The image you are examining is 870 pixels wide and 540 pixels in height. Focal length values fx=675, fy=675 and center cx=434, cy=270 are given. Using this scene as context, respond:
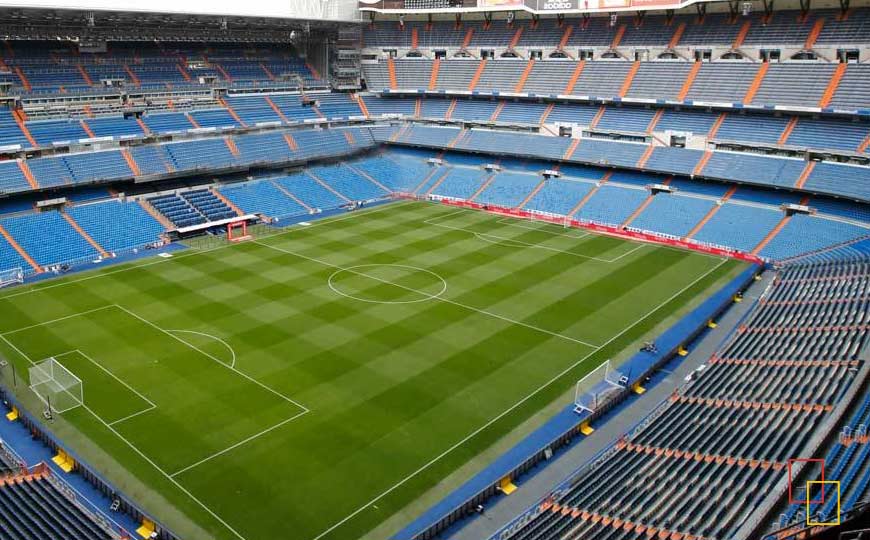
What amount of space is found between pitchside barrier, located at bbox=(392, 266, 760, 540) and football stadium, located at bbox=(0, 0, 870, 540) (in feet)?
0.36

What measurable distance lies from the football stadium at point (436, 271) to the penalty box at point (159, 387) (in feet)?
0.45

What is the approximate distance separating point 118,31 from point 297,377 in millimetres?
38631

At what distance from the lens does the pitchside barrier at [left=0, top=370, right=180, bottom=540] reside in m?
16.8

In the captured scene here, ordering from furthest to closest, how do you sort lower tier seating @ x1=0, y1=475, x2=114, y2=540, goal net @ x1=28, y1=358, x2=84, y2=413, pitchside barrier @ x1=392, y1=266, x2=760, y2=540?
goal net @ x1=28, y1=358, x2=84, y2=413, pitchside barrier @ x1=392, y1=266, x2=760, y2=540, lower tier seating @ x1=0, y1=475, x2=114, y2=540

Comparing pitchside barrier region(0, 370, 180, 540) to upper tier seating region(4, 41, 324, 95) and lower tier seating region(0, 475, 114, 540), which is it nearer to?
lower tier seating region(0, 475, 114, 540)

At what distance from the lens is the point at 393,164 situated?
58281 millimetres

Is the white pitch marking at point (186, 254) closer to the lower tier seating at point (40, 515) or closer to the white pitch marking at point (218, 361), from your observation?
the white pitch marking at point (218, 361)

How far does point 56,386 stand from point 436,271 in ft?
61.4

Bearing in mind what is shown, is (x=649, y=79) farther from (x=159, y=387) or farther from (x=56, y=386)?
(x=56, y=386)

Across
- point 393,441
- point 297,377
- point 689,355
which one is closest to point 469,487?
point 393,441

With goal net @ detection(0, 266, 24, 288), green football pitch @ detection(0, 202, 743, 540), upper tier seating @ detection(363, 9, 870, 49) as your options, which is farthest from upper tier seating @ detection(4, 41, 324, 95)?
green football pitch @ detection(0, 202, 743, 540)

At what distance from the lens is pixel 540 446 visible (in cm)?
2070

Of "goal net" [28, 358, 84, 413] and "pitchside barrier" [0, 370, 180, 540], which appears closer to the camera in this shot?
"pitchside barrier" [0, 370, 180, 540]

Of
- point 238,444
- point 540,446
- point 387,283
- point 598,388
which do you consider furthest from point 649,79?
point 238,444
